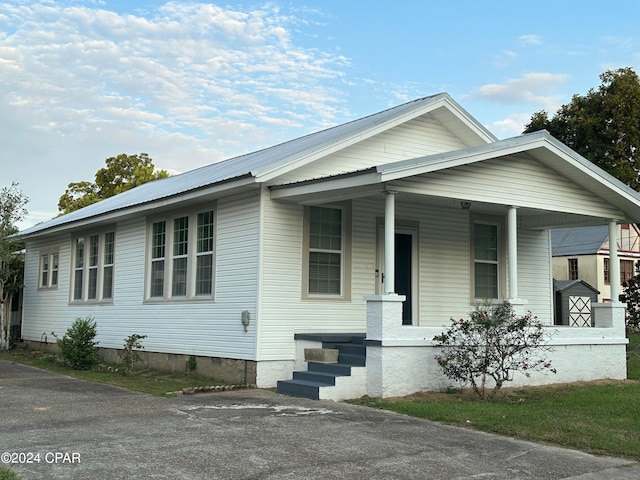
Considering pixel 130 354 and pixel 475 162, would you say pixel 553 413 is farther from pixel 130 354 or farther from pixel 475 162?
pixel 130 354

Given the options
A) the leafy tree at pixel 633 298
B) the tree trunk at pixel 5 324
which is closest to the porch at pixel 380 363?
the leafy tree at pixel 633 298

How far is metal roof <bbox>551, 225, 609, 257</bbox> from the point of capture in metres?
39.9

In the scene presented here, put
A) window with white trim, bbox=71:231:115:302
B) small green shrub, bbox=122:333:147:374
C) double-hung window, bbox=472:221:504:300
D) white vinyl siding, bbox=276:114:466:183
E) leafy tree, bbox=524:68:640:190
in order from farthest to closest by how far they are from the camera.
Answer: leafy tree, bbox=524:68:640:190 < window with white trim, bbox=71:231:115:302 < double-hung window, bbox=472:221:504:300 < small green shrub, bbox=122:333:147:374 < white vinyl siding, bbox=276:114:466:183

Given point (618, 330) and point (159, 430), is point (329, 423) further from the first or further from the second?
point (618, 330)

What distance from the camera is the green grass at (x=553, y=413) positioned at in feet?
27.6

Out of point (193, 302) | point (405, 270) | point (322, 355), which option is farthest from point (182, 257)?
point (405, 270)

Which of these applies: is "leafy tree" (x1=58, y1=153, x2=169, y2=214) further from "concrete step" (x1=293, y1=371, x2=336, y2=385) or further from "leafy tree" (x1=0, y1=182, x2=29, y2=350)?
"concrete step" (x1=293, y1=371, x2=336, y2=385)

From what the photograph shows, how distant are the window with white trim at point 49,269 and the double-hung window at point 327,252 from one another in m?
10.4

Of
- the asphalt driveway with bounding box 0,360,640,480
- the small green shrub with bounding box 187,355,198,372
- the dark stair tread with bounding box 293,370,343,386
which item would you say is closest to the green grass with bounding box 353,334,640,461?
the asphalt driveway with bounding box 0,360,640,480

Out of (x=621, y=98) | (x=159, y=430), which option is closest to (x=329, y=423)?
(x=159, y=430)

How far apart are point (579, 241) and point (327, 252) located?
31270 millimetres

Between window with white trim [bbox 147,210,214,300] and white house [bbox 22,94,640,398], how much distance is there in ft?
0.13

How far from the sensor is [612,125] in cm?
2744

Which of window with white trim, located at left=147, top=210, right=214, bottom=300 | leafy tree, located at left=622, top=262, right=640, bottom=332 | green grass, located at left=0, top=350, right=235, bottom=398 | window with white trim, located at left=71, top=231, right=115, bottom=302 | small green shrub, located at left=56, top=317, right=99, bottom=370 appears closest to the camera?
green grass, located at left=0, top=350, right=235, bottom=398
